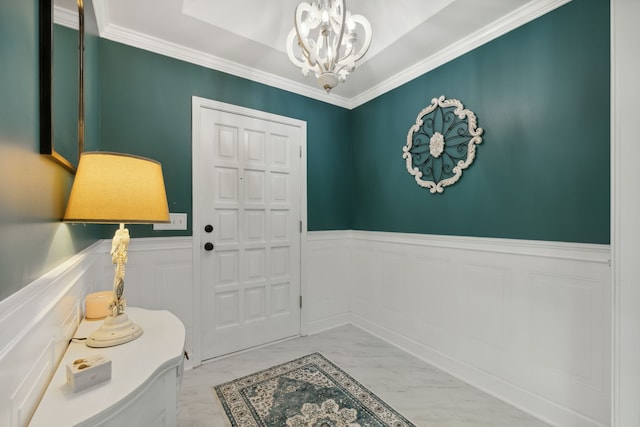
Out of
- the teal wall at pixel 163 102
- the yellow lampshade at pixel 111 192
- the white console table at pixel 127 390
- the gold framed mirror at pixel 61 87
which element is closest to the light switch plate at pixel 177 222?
the teal wall at pixel 163 102

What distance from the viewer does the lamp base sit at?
103cm

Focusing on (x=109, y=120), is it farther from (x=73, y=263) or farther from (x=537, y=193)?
(x=537, y=193)

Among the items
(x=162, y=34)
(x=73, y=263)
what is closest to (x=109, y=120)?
(x=162, y=34)

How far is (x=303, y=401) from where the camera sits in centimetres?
187

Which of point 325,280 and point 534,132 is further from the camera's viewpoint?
point 325,280

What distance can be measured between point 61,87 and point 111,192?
493 millimetres

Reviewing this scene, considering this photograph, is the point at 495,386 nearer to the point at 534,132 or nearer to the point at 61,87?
the point at 534,132

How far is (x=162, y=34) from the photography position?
214 centimetres

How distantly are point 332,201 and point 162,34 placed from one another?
2.08m

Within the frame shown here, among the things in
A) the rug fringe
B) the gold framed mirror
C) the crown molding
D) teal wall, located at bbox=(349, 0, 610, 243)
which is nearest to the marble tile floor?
the rug fringe

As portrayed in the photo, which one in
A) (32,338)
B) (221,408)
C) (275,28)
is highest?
(275,28)

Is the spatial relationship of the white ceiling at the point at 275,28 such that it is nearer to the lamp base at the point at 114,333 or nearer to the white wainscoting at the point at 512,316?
the white wainscoting at the point at 512,316

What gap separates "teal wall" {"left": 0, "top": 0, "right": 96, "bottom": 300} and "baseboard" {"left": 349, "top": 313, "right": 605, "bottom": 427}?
2536 mm

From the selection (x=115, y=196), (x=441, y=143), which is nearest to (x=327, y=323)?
(x=441, y=143)
